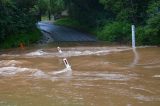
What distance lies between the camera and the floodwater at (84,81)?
12453 millimetres

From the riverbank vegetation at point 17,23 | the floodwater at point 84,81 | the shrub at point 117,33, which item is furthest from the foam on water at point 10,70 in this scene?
the shrub at point 117,33

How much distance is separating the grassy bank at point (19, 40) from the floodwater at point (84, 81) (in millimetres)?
12031

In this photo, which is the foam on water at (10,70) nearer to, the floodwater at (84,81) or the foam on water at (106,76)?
the floodwater at (84,81)

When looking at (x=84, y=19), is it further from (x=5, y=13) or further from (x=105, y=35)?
(x=5, y=13)

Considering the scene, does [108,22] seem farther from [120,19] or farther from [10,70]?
[10,70]

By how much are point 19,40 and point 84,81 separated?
21440mm

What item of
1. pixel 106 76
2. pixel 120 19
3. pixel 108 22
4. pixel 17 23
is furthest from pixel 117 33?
pixel 106 76

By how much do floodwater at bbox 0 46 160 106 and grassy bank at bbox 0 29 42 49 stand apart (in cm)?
1203

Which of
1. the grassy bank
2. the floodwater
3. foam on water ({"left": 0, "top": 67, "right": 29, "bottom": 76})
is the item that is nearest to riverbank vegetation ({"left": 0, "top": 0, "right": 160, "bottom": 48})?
the grassy bank

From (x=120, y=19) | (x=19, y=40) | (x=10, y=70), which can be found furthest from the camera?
(x=120, y=19)

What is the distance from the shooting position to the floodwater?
490 inches

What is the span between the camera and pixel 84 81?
15.8m

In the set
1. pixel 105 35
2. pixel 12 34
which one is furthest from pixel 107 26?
pixel 12 34

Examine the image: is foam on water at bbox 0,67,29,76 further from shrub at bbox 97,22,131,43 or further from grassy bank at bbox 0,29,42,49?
shrub at bbox 97,22,131,43
